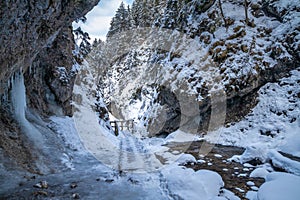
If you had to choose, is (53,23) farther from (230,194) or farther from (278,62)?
(278,62)

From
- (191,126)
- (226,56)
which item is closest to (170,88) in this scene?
(191,126)

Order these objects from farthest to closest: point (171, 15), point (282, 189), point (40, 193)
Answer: point (171, 15) → point (40, 193) → point (282, 189)

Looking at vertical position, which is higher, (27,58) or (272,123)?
(27,58)

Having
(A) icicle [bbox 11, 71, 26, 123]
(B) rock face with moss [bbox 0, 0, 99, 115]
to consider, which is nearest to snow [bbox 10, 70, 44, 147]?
(A) icicle [bbox 11, 71, 26, 123]

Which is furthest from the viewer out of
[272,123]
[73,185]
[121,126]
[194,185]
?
[121,126]

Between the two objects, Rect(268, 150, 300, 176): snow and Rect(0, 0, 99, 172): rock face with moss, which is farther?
Rect(268, 150, 300, 176): snow

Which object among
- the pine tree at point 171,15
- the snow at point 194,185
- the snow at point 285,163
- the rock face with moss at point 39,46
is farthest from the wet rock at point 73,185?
the pine tree at point 171,15

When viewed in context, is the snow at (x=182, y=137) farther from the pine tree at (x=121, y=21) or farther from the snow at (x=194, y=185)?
the pine tree at (x=121, y=21)

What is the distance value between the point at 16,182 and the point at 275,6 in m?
19.0

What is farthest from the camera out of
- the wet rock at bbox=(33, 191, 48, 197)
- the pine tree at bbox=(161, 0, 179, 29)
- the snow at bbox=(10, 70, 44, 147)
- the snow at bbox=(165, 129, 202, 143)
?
the pine tree at bbox=(161, 0, 179, 29)

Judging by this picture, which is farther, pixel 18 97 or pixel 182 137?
pixel 182 137

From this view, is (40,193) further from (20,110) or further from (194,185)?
(20,110)

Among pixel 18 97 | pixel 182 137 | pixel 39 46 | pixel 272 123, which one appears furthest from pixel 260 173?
pixel 182 137

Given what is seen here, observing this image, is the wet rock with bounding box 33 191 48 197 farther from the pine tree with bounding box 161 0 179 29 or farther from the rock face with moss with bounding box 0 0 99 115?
the pine tree with bounding box 161 0 179 29
